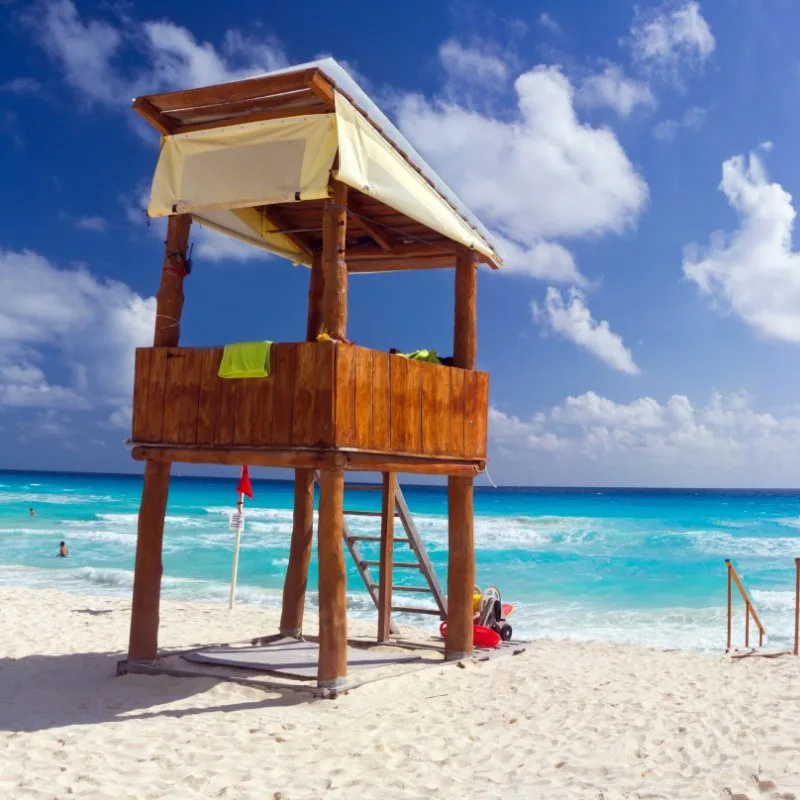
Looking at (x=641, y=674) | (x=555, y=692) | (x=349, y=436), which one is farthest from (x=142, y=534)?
(x=641, y=674)

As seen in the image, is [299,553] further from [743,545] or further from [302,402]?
[743,545]

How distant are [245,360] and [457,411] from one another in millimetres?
2643

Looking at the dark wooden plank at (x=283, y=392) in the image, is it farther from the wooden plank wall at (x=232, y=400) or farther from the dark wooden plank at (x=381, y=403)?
the dark wooden plank at (x=381, y=403)

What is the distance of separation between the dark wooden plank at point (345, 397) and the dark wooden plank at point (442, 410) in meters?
1.54

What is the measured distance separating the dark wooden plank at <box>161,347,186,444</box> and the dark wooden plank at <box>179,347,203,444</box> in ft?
0.12

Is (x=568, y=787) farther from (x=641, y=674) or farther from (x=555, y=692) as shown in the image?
(x=641, y=674)

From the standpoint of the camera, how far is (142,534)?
9.09 m

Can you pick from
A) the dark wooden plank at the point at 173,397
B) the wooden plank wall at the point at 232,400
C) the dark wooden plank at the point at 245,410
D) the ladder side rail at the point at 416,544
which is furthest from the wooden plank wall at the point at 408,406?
the dark wooden plank at the point at 173,397

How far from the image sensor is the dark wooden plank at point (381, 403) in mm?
8484

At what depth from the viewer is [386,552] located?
11.1 m

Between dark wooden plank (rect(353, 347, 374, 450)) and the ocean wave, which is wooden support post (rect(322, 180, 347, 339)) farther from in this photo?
the ocean wave

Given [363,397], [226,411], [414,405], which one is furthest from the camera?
[414,405]

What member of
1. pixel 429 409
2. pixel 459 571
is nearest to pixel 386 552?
pixel 459 571

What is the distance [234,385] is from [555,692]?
452 cm
